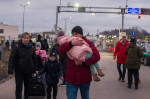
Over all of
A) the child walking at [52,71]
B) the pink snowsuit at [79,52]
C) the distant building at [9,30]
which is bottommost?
the child walking at [52,71]

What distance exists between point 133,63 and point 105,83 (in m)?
1.86

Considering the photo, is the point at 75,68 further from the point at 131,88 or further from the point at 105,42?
the point at 105,42

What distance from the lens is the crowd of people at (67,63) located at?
14.4 ft

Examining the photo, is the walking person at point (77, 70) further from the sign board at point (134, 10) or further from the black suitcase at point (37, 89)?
the sign board at point (134, 10)

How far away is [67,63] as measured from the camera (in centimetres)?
468

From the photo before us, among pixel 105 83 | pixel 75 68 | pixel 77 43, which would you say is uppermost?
pixel 77 43

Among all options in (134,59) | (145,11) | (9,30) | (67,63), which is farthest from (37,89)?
(9,30)

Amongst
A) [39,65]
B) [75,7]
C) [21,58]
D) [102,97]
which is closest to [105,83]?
[102,97]

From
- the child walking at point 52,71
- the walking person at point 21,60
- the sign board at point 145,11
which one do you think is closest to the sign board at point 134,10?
the sign board at point 145,11

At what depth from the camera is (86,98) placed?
4715 millimetres

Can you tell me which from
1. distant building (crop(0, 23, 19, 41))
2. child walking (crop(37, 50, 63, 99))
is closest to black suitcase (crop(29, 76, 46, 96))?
child walking (crop(37, 50, 63, 99))

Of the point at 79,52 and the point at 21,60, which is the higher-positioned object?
the point at 79,52

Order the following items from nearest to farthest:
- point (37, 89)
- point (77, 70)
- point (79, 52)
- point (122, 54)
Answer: point (79, 52) < point (77, 70) < point (37, 89) < point (122, 54)

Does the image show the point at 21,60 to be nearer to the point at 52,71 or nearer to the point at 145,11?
the point at 52,71
